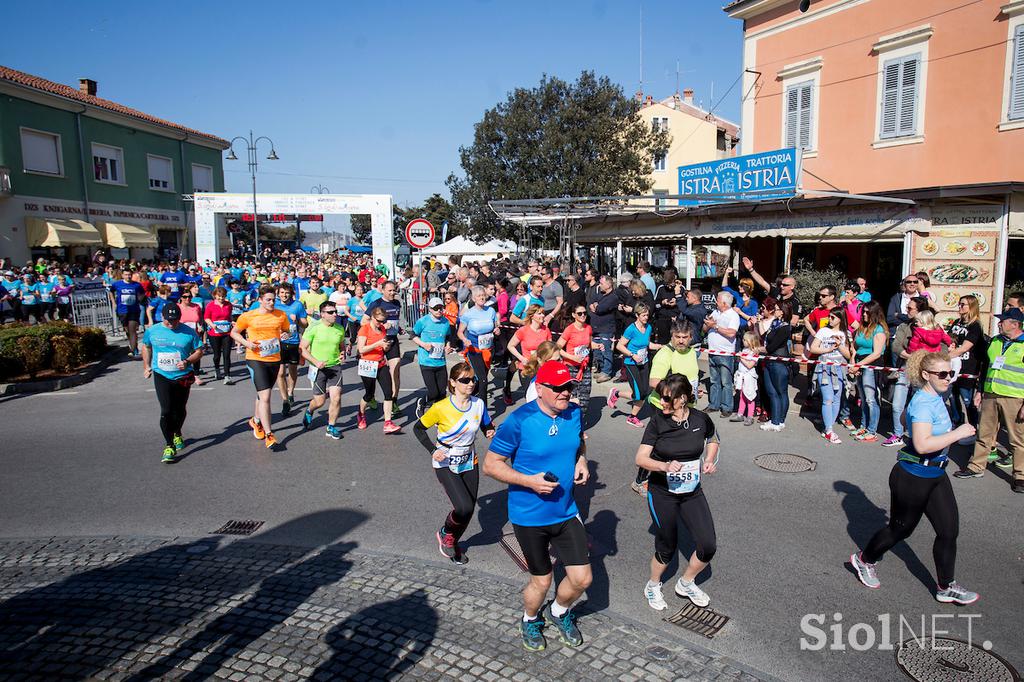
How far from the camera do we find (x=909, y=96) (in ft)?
51.0

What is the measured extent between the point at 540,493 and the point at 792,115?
1769 cm

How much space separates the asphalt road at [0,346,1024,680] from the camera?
4492 millimetres

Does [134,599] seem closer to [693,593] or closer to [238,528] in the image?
[238,528]

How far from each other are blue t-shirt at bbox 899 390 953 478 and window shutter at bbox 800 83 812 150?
50.0ft

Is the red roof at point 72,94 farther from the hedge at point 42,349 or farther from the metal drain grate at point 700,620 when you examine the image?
the metal drain grate at point 700,620

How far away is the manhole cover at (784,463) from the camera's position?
7.55 metres

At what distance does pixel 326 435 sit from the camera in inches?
362

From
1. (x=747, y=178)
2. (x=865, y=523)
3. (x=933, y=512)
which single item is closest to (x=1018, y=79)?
(x=747, y=178)

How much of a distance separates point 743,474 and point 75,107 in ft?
110

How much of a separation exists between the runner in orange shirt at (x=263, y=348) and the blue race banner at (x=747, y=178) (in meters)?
8.39

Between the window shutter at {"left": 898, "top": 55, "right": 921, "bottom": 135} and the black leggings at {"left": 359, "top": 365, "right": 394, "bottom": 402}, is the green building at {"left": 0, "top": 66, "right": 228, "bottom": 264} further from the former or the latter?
the window shutter at {"left": 898, "top": 55, "right": 921, "bottom": 135}

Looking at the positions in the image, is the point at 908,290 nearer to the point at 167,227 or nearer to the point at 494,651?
the point at 494,651

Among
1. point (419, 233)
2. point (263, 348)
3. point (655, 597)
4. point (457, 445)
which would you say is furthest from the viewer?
point (419, 233)

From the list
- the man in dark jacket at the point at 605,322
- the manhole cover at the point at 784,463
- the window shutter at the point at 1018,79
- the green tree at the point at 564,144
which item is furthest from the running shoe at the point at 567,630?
the green tree at the point at 564,144
